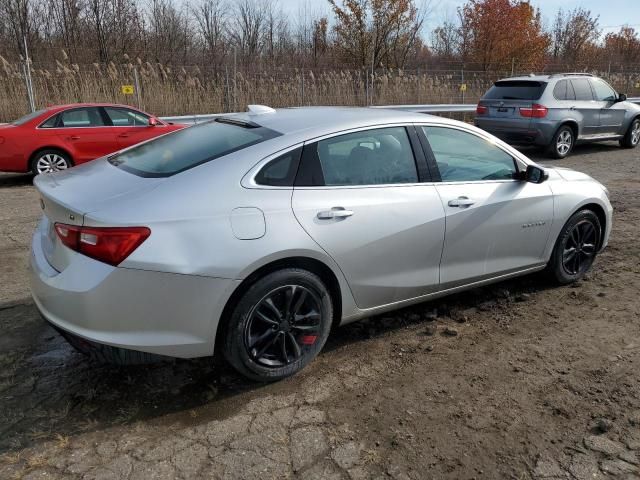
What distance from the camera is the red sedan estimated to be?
920 centimetres

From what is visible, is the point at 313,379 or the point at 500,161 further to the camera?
the point at 500,161

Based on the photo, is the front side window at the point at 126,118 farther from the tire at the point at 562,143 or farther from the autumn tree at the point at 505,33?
the autumn tree at the point at 505,33

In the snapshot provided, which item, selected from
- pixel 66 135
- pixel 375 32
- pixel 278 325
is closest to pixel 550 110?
pixel 66 135

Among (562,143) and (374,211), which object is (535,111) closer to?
(562,143)

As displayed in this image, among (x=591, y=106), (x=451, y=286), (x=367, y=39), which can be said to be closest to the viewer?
(x=451, y=286)

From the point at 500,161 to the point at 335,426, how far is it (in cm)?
238

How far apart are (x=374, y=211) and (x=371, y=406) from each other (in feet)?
3.71

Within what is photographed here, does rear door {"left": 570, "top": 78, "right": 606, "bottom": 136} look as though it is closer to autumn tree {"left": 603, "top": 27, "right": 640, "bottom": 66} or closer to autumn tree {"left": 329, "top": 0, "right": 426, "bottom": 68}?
autumn tree {"left": 329, "top": 0, "right": 426, "bottom": 68}

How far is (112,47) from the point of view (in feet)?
73.8

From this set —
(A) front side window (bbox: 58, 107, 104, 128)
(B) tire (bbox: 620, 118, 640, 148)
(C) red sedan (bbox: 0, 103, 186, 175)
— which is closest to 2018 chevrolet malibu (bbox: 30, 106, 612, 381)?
(C) red sedan (bbox: 0, 103, 186, 175)

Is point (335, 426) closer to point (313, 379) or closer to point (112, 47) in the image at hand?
point (313, 379)

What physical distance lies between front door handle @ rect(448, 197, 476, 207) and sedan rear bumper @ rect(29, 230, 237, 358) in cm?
164

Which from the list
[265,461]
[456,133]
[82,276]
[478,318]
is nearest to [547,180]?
[456,133]

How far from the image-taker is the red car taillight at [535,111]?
1098 centimetres
